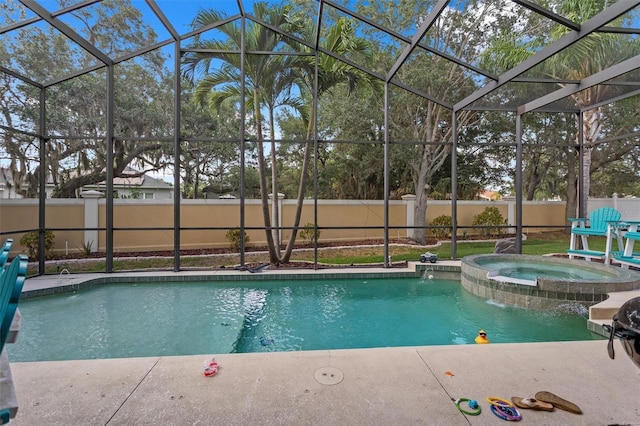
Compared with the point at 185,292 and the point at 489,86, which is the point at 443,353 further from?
the point at 489,86

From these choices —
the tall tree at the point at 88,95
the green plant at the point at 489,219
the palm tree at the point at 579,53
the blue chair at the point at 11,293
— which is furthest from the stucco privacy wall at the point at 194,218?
the blue chair at the point at 11,293

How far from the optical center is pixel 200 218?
360 inches

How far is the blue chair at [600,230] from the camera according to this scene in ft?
19.0

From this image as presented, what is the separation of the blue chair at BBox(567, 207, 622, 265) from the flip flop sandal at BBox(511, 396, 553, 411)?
5.46 meters

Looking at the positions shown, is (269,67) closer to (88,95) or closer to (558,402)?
(88,95)

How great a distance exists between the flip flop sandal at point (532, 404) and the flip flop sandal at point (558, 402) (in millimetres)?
36

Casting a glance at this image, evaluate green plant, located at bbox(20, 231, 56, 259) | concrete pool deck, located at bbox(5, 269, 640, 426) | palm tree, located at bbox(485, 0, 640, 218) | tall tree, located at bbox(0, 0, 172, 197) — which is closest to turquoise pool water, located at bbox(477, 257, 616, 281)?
palm tree, located at bbox(485, 0, 640, 218)

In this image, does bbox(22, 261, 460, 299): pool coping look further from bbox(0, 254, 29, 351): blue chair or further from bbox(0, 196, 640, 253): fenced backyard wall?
bbox(0, 254, 29, 351): blue chair

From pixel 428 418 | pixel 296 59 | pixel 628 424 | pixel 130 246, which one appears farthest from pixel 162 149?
pixel 628 424

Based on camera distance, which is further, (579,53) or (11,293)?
(579,53)

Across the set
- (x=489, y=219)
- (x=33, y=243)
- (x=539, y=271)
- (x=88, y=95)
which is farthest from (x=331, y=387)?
(x=489, y=219)

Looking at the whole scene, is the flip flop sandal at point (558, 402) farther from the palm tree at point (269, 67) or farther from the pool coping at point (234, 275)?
the palm tree at point (269, 67)

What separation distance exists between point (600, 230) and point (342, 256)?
5546 mm

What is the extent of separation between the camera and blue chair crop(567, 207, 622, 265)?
579 cm
